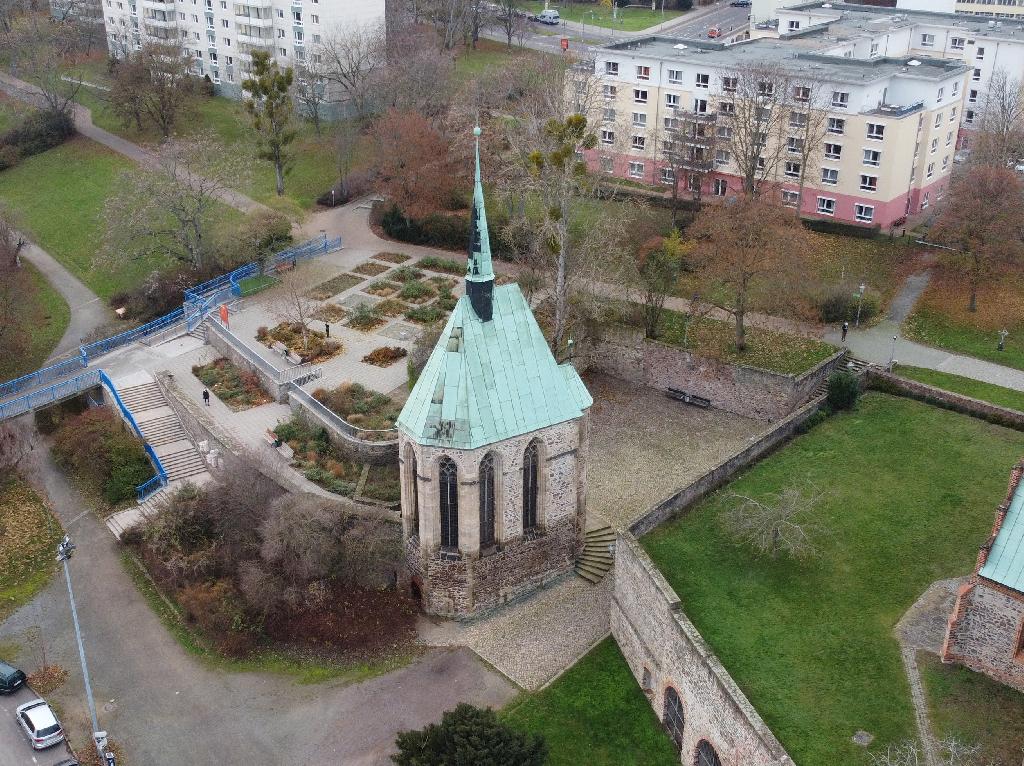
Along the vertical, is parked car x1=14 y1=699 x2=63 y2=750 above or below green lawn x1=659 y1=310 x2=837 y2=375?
below

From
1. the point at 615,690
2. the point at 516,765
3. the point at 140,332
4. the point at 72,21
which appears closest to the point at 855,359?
the point at 615,690

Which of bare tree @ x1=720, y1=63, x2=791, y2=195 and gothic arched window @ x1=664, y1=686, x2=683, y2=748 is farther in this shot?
bare tree @ x1=720, y1=63, x2=791, y2=195

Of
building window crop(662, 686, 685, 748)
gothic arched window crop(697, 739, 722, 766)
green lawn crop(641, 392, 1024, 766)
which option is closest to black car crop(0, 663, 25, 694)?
building window crop(662, 686, 685, 748)

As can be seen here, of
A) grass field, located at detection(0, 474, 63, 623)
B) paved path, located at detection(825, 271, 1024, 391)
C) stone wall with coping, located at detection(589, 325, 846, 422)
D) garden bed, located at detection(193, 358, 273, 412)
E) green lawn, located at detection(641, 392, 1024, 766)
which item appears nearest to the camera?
green lawn, located at detection(641, 392, 1024, 766)

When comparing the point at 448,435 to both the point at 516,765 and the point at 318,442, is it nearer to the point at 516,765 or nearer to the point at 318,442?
the point at 516,765

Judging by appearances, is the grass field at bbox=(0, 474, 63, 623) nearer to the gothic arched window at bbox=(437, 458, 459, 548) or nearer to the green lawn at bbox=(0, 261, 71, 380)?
the green lawn at bbox=(0, 261, 71, 380)
